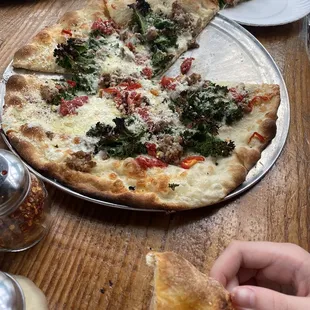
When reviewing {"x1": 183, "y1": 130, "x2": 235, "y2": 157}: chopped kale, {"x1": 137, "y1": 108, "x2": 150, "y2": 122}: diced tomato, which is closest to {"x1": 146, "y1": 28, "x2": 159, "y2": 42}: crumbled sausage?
{"x1": 137, "y1": 108, "x2": 150, "y2": 122}: diced tomato

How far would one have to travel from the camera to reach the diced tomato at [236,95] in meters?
2.97

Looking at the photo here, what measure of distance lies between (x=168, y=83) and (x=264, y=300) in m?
2.01

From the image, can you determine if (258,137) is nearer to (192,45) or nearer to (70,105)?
(192,45)

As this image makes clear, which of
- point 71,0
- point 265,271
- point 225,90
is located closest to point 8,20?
point 71,0

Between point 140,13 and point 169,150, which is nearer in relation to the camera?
point 169,150

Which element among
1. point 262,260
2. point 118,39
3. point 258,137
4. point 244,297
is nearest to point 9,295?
point 244,297

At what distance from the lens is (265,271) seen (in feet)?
6.36

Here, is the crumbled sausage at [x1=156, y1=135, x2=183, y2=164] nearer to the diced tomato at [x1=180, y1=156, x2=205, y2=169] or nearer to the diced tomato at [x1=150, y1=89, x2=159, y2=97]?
the diced tomato at [x1=180, y1=156, x2=205, y2=169]

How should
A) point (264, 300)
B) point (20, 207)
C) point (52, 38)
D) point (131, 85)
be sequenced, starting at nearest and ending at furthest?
point (264, 300), point (20, 207), point (131, 85), point (52, 38)

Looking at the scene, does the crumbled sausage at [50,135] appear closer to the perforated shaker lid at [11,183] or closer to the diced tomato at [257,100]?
the perforated shaker lid at [11,183]

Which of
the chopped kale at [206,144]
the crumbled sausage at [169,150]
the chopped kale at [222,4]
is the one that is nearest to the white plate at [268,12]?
the chopped kale at [222,4]

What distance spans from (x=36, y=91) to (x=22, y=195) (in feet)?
4.02

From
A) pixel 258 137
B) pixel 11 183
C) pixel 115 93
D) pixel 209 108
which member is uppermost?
pixel 11 183

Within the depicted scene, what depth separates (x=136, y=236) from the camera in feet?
7.70
